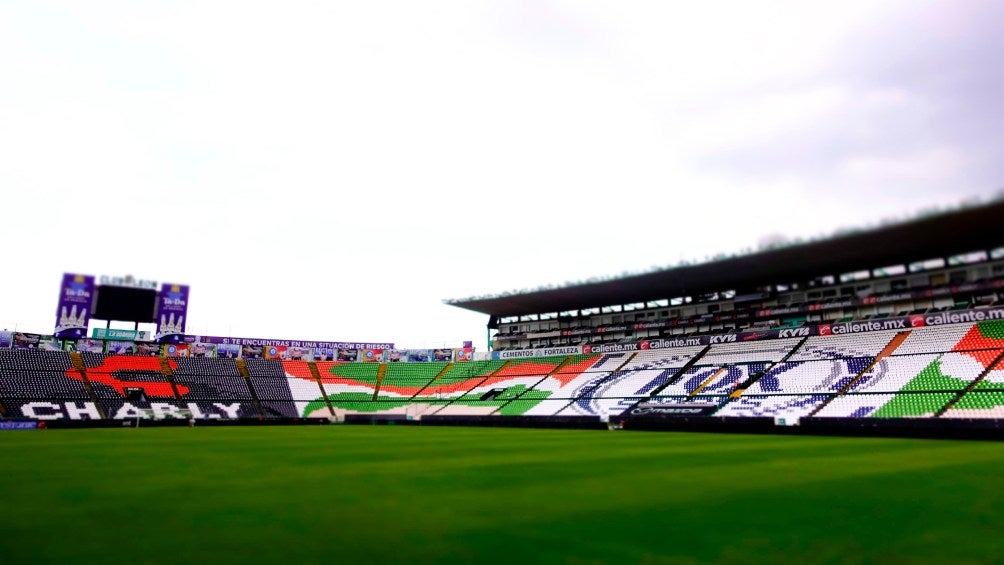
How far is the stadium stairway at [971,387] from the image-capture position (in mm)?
31216

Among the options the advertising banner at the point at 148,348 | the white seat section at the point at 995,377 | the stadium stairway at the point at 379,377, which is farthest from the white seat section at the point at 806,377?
the advertising banner at the point at 148,348

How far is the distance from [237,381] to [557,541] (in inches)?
2266

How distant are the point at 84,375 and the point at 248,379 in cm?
1318

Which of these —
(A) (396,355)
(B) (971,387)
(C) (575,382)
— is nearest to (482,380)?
(C) (575,382)

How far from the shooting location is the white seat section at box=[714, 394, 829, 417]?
36406 millimetres

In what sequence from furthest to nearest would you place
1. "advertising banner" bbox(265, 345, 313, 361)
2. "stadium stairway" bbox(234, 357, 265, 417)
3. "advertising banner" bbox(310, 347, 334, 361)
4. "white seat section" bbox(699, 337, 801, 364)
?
"advertising banner" bbox(310, 347, 334, 361)
"advertising banner" bbox(265, 345, 313, 361)
"stadium stairway" bbox(234, 357, 265, 417)
"white seat section" bbox(699, 337, 801, 364)

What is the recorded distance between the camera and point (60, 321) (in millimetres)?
54000

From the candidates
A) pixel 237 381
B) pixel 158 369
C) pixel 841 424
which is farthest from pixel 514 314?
pixel 841 424

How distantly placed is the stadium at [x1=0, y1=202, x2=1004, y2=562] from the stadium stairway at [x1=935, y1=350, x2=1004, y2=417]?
280 mm

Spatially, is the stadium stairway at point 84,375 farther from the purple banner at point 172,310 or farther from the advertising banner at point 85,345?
the purple banner at point 172,310

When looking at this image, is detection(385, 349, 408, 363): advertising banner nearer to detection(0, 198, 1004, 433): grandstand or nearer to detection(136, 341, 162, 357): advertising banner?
Answer: detection(0, 198, 1004, 433): grandstand

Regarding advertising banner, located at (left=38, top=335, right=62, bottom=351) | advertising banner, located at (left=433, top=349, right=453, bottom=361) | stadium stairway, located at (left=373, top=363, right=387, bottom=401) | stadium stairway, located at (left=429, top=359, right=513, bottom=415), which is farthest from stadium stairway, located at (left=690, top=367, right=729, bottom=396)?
advertising banner, located at (left=38, top=335, right=62, bottom=351)

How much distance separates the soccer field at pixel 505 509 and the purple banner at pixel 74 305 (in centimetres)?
4223

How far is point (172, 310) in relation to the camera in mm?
58406
